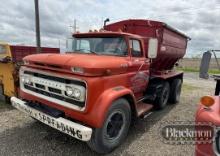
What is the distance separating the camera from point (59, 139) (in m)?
4.55

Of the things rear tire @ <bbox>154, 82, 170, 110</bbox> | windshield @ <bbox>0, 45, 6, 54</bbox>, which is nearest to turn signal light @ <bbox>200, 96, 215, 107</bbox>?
rear tire @ <bbox>154, 82, 170, 110</bbox>

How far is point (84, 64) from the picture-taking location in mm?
3523

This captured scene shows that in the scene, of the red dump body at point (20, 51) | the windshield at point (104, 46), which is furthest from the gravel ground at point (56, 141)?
the red dump body at point (20, 51)

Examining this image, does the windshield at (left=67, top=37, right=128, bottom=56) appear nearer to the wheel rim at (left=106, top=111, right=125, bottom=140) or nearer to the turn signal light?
the wheel rim at (left=106, top=111, right=125, bottom=140)

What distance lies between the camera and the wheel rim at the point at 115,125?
406 centimetres

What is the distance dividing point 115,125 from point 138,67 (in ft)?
4.89

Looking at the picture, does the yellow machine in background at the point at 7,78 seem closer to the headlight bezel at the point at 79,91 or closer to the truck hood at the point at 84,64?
the truck hood at the point at 84,64

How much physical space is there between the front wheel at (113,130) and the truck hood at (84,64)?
633 millimetres

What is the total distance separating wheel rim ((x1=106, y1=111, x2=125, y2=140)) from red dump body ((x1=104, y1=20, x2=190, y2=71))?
231cm

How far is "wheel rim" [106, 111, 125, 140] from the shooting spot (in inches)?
160

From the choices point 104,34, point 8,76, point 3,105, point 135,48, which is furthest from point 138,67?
point 3,105

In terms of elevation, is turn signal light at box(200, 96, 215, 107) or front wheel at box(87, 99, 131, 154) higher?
turn signal light at box(200, 96, 215, 107)

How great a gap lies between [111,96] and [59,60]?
110 cm

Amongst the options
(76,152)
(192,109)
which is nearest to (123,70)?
(76,152)
